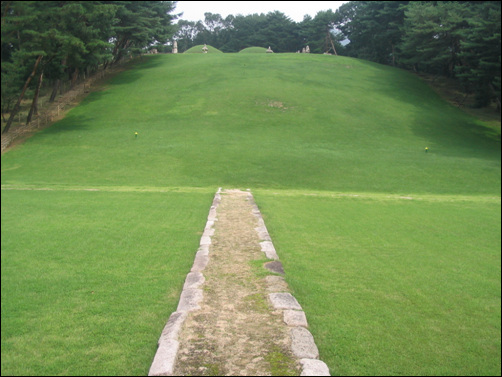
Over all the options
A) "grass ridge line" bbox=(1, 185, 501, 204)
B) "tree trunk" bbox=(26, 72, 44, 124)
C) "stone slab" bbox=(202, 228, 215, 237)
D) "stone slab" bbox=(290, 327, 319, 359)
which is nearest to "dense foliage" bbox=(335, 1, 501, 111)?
"grass ridge line" bbox=(1, 185, 501, 204)

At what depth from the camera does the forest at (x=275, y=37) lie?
66.0ft

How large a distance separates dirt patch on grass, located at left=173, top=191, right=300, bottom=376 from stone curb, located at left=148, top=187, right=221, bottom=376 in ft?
0.24

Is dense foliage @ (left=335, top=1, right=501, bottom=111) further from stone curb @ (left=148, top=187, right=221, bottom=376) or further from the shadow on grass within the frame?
stone curb @ (left=148, top=187, right=221, bottom=376)

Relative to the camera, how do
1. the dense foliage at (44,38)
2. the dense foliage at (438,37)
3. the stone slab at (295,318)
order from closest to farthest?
the stone slab at (295,318) → the dense foliage at (44,38) → the dense foliage at (438,37)

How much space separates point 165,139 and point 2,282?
664 inches

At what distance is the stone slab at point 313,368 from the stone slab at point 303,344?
0.28 feet

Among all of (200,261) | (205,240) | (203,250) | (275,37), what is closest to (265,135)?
(205,240)

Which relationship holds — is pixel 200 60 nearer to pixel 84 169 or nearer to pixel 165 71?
pixel 165 71

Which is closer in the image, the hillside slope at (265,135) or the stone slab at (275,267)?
the stone slab at (275,267)

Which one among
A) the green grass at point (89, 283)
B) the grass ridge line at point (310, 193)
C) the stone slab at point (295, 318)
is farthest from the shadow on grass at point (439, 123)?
the stone slab at point (295, 318)

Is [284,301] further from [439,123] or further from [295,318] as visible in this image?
[439,123]

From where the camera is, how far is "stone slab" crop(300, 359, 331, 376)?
322cm

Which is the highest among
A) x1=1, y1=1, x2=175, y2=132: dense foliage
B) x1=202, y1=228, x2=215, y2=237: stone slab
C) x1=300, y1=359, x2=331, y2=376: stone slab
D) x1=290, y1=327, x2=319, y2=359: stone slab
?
x1=1, y1=1, x2=175, y2=132: dense foliage

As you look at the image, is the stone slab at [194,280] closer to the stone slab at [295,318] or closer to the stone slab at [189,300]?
the stone slab at [189,300]
